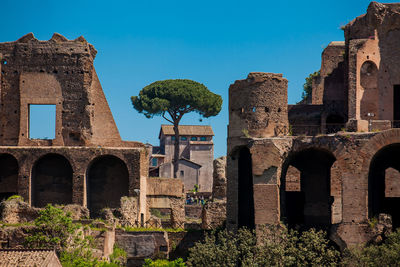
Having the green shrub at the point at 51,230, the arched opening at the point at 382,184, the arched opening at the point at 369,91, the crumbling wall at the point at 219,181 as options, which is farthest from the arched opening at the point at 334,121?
the green shrub at the point at 51,230

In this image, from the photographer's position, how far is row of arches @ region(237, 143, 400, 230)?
34.5 meters

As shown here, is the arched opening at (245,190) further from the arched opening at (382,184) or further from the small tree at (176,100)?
the small tree at (176,100)

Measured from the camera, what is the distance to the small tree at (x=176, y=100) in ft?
212

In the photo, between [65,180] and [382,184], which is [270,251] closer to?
→ [382,184]

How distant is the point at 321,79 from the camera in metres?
42.2

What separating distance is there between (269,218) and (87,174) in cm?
1041

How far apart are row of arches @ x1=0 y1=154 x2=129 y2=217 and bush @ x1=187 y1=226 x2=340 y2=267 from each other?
8.71m

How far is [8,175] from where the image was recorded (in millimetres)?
40062

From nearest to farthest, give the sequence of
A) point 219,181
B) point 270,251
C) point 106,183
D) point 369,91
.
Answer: point 270,251
point 369,91
point 106,183
point 219,181

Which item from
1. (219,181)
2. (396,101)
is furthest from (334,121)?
(219,181)

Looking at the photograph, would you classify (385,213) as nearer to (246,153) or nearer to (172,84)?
(246,153)

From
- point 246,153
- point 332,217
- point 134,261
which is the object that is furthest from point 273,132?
point 134,261

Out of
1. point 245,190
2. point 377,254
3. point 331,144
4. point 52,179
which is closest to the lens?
point 377,254

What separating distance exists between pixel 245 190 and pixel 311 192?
130 inches
